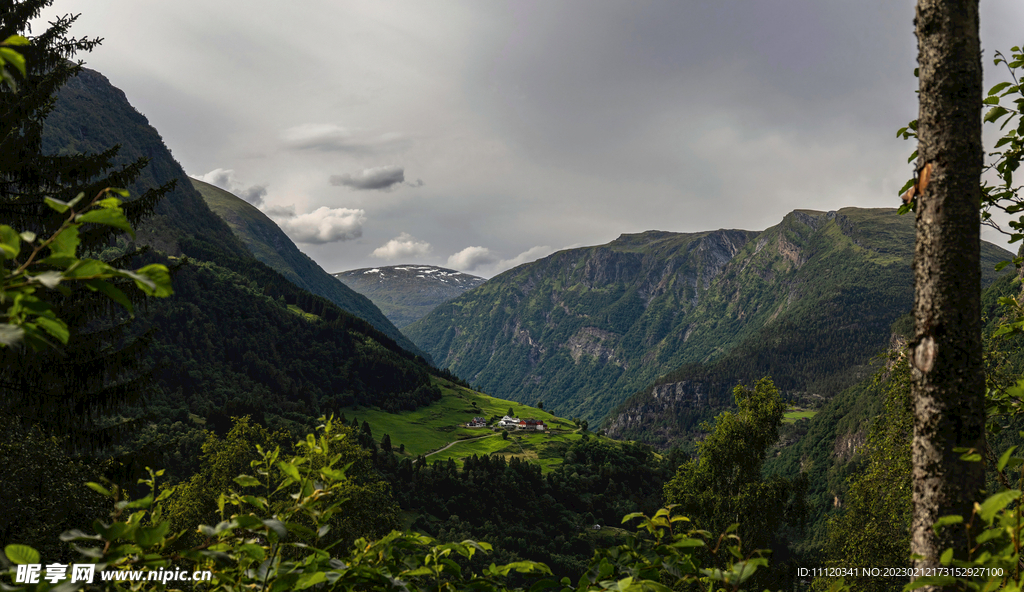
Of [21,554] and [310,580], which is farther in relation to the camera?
[310,580]

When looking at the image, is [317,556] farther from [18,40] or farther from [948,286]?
[948,286]

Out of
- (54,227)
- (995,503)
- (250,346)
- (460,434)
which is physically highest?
(54,227)

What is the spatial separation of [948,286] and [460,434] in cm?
14705

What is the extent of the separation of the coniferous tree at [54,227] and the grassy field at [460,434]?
104854mm

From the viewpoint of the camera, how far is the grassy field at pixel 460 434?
126812 mm

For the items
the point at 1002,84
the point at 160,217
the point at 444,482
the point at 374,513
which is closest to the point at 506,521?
the point at 444,482

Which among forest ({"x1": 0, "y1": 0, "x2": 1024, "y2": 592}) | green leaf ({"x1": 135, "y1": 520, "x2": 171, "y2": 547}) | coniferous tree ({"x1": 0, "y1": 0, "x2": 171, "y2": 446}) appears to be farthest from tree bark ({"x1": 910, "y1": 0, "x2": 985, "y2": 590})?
coniferous tree ({"x1": 0, "y1": 0, "x2": 171, "y2": 446})

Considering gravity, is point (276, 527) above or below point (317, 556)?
above

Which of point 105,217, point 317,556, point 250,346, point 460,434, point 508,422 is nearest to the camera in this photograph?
point 105,217

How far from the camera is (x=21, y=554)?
181 centimetres

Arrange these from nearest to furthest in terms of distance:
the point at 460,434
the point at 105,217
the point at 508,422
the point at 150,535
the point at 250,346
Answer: the point at 105,217, the point at 150,535, the point at 460,434, the point at 250,346, the point at 508,422

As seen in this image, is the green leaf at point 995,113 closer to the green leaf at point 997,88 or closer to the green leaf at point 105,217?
the green leaf at point 997,88

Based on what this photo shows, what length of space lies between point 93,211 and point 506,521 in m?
108

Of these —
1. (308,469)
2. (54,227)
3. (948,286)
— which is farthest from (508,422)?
(948,286)
